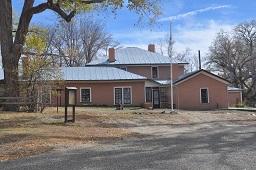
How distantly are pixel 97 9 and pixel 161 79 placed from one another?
18551 millimetres

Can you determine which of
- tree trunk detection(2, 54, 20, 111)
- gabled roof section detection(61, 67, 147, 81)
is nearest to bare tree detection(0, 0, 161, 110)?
tree trunk detection(2, 54, 20, 111)

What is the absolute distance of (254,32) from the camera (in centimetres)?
5409

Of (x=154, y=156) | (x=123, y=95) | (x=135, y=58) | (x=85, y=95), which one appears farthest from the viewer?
(x=135, y=58)

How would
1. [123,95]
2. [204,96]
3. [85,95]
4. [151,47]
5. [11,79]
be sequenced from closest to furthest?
[11,79] → [85,95] → [123,95] → [204,96] → [151,47]

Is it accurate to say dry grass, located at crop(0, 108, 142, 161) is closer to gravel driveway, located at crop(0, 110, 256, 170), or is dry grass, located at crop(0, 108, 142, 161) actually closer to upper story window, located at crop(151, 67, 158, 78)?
gravel driveway, located at crop(0, 110, 256, 170)

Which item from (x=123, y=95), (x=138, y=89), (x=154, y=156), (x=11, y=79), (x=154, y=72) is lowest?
(x=154, y=156)

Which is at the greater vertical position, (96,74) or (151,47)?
(151,47)

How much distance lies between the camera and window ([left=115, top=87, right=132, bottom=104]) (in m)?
32.2

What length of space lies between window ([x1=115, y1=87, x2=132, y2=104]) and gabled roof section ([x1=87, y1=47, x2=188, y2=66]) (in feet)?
22.7

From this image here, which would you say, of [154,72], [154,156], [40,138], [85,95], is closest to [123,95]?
[85,95]

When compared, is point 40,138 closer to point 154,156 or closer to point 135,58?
point 154,156

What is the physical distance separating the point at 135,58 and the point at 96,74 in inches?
340

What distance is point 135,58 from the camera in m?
39.8

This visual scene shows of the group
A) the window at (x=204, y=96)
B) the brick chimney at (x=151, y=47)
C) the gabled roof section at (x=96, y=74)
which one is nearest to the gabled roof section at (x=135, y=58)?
the brick chimney at (x=151, y=47)
